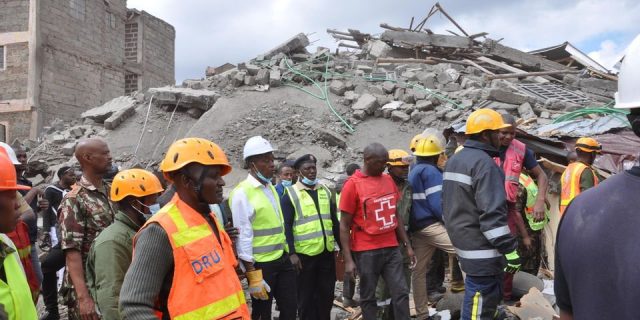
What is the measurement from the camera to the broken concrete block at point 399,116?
12.9m

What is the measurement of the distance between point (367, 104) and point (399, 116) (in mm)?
956

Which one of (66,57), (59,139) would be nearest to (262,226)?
(59,139)

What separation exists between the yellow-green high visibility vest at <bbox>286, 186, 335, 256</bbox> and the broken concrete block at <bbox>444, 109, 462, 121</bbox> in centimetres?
786

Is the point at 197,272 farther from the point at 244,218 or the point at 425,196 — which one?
the point at 425,196

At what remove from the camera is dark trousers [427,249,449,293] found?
629 centimetres

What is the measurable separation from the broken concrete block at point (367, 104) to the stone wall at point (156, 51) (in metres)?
12.3

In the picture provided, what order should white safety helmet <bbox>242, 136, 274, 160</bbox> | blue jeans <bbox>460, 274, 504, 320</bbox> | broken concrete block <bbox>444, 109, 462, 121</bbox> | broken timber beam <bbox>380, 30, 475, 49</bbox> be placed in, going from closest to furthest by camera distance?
blue jeans <bbox>460, 274, 504, 320</bbox>, white safety helmet <bbox>242, 136, 274, 160</bbox>, broken concrete block <bbox>444, 109, 462, 121</bbox>, broken timber beam <bbox>380, 30, 475, 49</bbox>

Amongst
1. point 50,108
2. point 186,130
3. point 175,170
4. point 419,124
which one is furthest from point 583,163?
point 50,108

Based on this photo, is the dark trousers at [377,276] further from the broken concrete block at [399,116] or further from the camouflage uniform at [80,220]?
the broken concrete block at [399,116]

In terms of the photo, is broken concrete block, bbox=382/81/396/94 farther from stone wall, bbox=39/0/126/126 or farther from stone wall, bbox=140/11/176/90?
stone wall, bbox=140/11/176/90

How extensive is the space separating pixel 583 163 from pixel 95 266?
5382 mm

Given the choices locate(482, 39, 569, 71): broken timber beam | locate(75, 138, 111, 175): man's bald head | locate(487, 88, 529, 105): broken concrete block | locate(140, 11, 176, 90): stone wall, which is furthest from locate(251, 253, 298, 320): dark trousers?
locate(140, 11, 176, 90): stone wall

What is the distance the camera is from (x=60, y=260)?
502 cm

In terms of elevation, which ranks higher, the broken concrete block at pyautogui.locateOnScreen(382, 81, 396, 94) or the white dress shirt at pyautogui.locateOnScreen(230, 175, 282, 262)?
the broken concrete block at pyautogui.locateOnScreen(382, 81, 396, 94)
